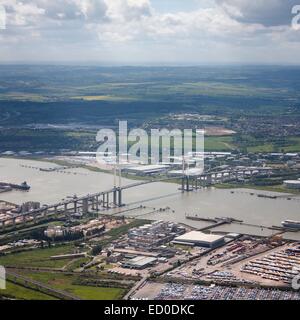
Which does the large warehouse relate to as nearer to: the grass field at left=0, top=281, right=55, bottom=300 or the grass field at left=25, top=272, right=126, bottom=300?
the grass field at left=25, top=272, right=126, bottom=300

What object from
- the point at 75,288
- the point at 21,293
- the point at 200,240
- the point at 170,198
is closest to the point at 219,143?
the point at 170,198

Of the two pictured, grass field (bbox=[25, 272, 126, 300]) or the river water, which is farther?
the river water

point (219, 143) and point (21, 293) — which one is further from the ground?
point (219, 143)

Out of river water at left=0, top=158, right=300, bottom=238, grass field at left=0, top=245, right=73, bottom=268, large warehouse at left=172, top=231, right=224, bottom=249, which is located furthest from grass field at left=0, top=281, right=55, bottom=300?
river water at left=0, top=158, right=300, bottom=238

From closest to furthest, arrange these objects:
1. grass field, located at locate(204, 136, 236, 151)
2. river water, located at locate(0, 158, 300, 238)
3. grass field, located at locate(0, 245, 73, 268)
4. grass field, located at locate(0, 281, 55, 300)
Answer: grass field, located at locate(0, 281, 55, 300)
grass field, located at locate(0, 245, 73, 268)
river water, located at locate(0, 158, 300, 238)
grass field, located at locate(204, 136, 236, 151)

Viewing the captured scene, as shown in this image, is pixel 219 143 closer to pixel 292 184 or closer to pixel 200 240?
pixel 292 184

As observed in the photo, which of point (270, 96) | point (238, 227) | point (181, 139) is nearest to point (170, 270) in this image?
point (238, 227)
